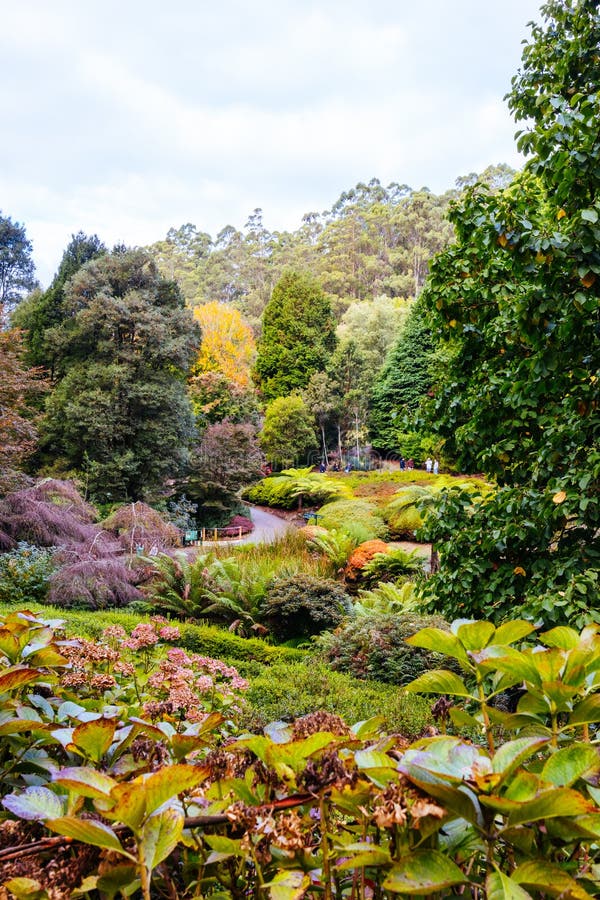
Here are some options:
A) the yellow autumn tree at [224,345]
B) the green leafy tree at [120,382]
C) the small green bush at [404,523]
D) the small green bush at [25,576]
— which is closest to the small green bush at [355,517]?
the small green bush at [404,523]

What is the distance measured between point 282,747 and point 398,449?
24227 millimetres

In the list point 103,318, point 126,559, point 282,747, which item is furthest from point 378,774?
point 103,318

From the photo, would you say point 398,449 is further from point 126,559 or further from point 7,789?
point 7,789

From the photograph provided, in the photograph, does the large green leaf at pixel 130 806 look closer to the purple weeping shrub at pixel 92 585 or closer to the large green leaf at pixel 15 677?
the large green leaf at pixel 15 677

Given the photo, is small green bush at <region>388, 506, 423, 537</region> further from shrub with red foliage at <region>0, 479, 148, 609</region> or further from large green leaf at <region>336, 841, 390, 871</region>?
large green leaf at <region>336, 841, 390, 871</region>

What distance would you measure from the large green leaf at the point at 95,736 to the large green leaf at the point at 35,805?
0.07 m

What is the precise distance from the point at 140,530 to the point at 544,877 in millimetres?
10114

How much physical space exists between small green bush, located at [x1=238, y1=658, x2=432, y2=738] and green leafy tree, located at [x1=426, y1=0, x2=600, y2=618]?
3.10 feet

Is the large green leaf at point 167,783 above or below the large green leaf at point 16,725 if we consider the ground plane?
above

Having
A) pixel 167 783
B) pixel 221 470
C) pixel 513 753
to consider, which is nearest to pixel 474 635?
pixel 513 753

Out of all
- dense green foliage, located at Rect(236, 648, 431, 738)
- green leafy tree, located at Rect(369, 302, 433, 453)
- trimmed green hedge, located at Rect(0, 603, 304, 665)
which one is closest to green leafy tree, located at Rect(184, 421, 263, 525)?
green leafy tree, located at Rect(369, 302, 433, 453)

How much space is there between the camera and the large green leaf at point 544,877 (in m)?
0.42

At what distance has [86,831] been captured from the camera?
0.42 meters

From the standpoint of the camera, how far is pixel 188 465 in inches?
656
